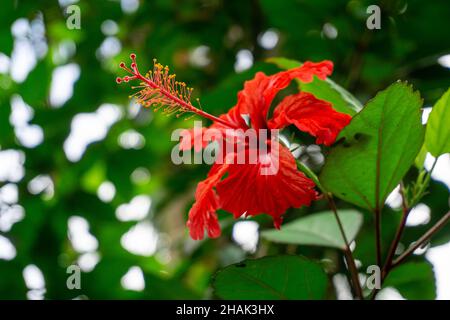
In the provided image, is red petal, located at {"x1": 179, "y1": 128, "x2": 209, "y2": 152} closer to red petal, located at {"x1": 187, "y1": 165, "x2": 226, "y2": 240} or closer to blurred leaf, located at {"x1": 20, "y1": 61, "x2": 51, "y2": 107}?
red petal, located at {"x1": 187, "y1": 165, "x2": 226, "y2": 240}

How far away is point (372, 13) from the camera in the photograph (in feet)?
4.63


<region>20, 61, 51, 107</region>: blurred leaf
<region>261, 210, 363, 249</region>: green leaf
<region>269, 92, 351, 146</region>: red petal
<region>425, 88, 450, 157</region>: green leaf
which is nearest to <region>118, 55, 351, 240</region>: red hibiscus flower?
<region>269, 92, 351, 146</region>: red petal

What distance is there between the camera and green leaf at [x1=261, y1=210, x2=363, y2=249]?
1.11m

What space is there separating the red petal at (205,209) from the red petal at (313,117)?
13 centimetres

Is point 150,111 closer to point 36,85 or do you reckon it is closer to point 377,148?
point 36,85

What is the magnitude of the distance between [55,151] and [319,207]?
876 mm

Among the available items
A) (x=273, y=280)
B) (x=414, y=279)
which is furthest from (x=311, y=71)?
(x=414, y=279)

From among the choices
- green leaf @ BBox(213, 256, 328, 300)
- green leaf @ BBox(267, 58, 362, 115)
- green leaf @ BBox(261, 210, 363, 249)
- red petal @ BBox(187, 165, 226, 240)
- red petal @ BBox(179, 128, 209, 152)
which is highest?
green leaf @ BBox(267, 58, 362, 115)

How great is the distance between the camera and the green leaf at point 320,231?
1.11 m

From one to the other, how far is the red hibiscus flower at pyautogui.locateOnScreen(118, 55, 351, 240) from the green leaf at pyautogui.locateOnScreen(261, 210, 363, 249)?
26 centimetres

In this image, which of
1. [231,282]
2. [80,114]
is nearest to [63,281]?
[80,114]

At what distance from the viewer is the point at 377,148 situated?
83 centimetres


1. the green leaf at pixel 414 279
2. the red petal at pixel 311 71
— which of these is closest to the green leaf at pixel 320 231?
the green leaf at pixel 414 279
